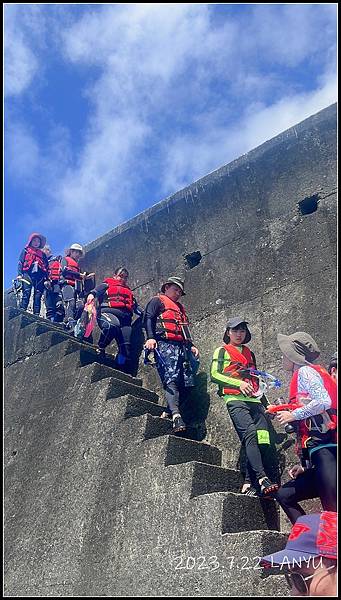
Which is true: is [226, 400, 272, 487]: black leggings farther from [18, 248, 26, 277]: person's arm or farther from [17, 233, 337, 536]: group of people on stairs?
[18, 248, 26, 277]: person's arm

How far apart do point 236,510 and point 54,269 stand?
17.1 feet

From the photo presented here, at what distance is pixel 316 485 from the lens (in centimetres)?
331

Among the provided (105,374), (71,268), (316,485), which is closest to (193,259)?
(105,374)

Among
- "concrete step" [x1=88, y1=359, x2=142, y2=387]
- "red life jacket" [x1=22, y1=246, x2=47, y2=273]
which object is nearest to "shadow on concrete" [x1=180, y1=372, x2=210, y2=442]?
"concrete step" [x1=88, y1=359, x2=142, y2=387]

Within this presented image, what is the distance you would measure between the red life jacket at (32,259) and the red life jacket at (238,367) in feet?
13.8

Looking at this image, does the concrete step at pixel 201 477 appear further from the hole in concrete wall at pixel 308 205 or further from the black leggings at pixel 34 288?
the black leggings at pixel 34 288

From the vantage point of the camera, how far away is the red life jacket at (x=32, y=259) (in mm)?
8172

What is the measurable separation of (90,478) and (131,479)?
0.54 meters

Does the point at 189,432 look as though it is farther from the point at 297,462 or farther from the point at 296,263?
the point at 296,263

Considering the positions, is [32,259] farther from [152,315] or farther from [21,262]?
[152,315]

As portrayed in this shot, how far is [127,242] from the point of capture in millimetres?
7680

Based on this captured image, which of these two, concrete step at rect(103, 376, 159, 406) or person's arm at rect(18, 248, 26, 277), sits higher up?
person's arm at rect(18, 248, 26, 277)

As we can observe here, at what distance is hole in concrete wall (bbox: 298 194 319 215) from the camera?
5620mm

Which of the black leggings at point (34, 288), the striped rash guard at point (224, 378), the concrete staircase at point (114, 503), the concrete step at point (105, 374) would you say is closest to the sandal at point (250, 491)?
the concrete staircase at point (114, 503)
